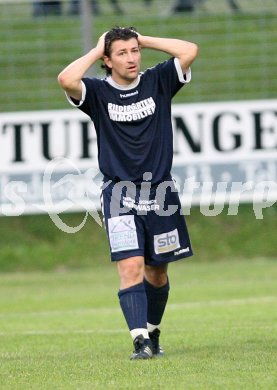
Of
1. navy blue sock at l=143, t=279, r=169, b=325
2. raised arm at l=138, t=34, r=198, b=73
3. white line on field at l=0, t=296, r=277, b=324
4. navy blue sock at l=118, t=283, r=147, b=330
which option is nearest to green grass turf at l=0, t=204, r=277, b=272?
white line on field at l=0, t=296, r=277, b=324

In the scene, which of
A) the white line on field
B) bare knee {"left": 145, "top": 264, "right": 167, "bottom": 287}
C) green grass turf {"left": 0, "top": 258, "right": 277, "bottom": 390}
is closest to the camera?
green grass turf {"left": 0, "top": 258, "right": 277, "bottom": 390}

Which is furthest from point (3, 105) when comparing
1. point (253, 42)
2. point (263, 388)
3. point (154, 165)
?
point (263, 388)

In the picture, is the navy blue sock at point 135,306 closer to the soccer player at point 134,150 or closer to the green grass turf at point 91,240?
the soccer player at point 134,150

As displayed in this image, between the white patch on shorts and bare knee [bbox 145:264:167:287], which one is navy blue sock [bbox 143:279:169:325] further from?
the white patch on shorts

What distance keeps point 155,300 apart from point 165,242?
1.91 ft

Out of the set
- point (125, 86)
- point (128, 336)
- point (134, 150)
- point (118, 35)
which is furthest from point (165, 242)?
point (128, 336)

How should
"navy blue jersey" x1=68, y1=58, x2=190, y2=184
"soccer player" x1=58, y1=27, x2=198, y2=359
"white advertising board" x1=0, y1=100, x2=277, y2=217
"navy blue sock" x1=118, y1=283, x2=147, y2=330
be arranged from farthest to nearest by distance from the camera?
"white advertising board" x1=0, y1=100, x2=277, y2=217, "navy blue jersey" x1=68, y1=58, x2=190, y2=184, "soccer player" x1=58, y1=27, x2=198, y2=359, "navy blue sock" x1=118, y1=283, x2=147, y2=330

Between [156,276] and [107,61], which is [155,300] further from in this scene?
[107,61]

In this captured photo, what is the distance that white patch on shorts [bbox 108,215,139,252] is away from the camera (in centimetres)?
867

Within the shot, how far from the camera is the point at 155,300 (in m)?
9.24

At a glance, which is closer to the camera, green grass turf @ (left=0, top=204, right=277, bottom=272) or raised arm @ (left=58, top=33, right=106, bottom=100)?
raised arm @ (left=58, top=33, right=106, bottom=100)

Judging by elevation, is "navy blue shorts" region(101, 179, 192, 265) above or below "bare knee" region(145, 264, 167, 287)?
above

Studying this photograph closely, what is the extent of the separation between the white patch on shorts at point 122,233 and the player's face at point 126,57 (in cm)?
104

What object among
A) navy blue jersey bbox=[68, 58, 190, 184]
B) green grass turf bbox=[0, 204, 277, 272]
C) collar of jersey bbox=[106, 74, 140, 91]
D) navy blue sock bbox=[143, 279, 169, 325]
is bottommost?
green grass turf bbox=[0, 204, 277, 272]
